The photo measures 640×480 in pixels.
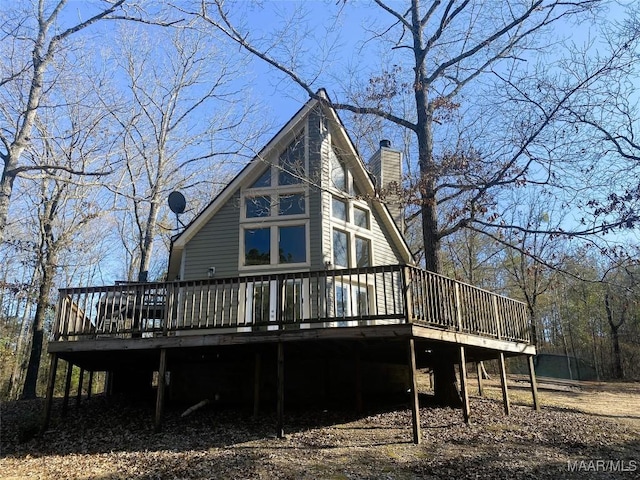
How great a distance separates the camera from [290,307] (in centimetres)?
1198

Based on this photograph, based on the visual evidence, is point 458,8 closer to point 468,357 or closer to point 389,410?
point 468,357

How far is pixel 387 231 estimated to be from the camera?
49.1 feet

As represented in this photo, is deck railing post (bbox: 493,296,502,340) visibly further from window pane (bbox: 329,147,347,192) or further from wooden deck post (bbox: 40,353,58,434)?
wooden deck post (bbox: 40,353,58,434)

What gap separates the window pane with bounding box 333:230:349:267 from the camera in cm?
1295

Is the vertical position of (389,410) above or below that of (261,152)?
below

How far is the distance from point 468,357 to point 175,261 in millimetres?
8659

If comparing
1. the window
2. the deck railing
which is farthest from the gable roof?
the deck railing

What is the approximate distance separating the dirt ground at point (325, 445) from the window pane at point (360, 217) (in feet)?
17.1

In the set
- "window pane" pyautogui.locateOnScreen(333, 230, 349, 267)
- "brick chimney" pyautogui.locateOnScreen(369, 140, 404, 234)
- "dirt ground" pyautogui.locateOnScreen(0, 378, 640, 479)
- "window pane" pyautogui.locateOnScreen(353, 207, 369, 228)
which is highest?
"brick chimney" pyautogui.locateOnScreen(369, 140, 404, 234)

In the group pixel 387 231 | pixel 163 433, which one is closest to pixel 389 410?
pixel 163 433

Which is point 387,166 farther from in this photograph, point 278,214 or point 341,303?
point 341,303

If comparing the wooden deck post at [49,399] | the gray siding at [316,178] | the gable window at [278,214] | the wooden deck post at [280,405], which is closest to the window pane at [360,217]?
the gray siding at [316,178]

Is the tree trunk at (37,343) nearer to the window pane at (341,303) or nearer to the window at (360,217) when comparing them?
the window pane at (341,303)

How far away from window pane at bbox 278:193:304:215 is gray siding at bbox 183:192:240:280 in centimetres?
119
